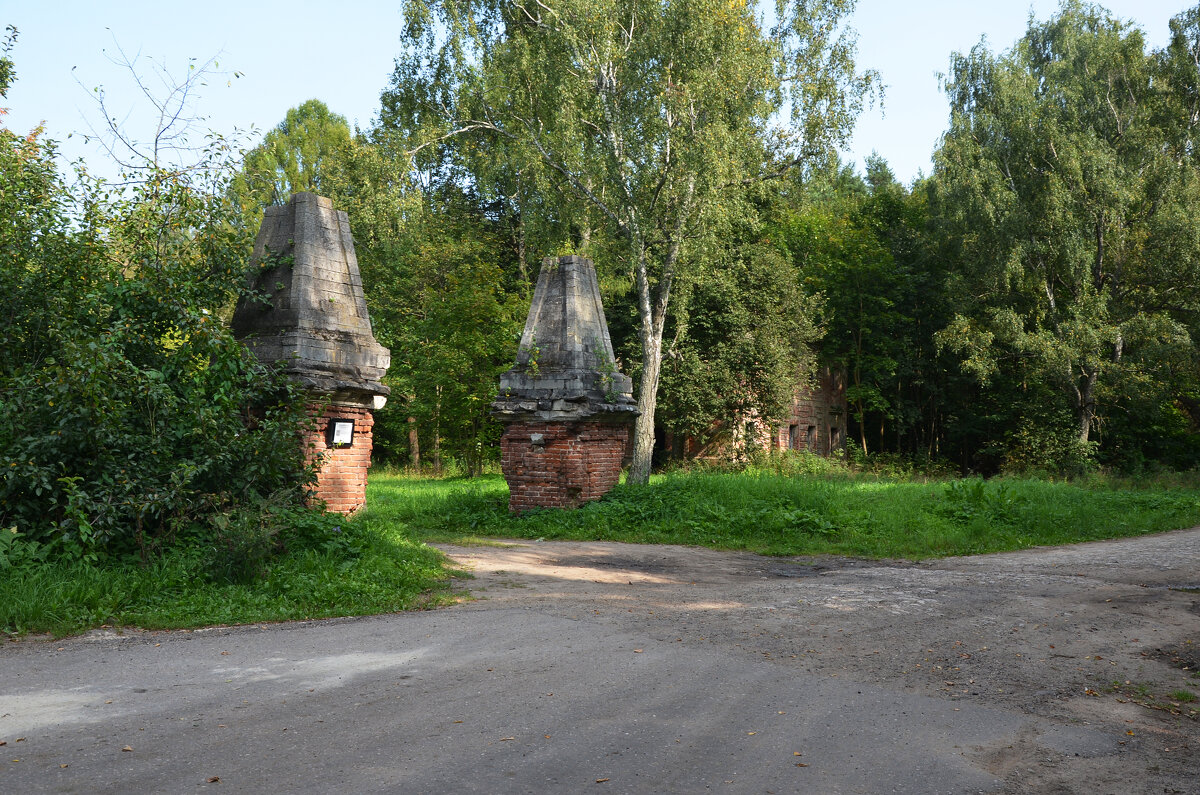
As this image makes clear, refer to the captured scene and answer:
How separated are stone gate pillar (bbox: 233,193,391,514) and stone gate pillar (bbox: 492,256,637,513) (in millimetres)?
3569

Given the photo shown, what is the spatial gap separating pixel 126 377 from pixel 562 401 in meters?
7.62

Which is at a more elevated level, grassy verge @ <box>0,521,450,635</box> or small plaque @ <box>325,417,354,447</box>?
small plaque @ <box>325,417,354,447</box>

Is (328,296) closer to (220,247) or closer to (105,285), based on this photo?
→ (220,247)

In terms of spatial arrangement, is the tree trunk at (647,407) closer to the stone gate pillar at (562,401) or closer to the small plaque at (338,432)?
the stone gate pillar at (562,401)

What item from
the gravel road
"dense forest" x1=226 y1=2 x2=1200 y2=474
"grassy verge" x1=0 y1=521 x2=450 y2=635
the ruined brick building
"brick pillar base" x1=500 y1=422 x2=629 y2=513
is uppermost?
"dense forest" x1=226 y1=2 x2=1200 y2=474

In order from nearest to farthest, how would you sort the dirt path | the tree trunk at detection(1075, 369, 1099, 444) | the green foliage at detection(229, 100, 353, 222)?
the dirt path
the tree trunk at detection(1075, 369, 1099, 444)
the green foliage at detection(229, 100, 353, 222)

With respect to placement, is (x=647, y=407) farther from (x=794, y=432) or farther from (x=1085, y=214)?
(x=1085, y=214)

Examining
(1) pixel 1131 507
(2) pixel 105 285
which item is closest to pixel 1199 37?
(1) pixel 1131 507

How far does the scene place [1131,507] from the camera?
58.5 feet

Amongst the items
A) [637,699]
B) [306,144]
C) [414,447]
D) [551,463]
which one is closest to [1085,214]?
[551,463]

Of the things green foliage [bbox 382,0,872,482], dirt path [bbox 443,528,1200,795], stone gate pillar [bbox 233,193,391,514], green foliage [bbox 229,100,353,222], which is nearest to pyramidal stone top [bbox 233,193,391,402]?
stone gate pillar [bbox 233,193,391,514]

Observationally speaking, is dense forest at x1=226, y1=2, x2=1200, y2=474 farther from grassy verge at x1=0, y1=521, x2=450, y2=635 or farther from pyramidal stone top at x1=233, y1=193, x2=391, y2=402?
grassy verge at x1=0, y1=521, x2=450, y2=635

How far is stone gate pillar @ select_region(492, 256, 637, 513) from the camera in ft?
48.9

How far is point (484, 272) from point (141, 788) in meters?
25.5
